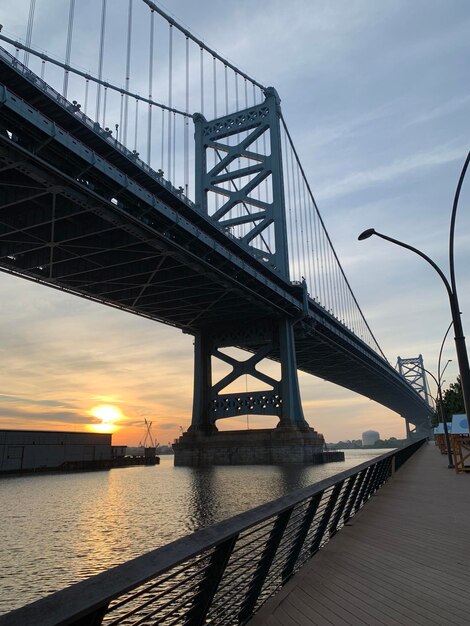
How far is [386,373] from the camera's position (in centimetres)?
8988

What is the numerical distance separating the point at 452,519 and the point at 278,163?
56.0 m

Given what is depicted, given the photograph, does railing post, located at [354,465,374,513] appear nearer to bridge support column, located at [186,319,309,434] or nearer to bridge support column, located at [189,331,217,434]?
bridge support column, located at [186,319,309,434]

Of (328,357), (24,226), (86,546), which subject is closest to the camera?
(86,546)

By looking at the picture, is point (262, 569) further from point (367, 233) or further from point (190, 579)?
point (367, 233)

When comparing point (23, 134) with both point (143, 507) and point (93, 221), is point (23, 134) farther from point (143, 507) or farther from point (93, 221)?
point (143, 507)

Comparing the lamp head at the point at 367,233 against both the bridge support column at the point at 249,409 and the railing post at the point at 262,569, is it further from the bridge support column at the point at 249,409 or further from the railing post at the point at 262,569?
the bridge support column at the point at 249,409

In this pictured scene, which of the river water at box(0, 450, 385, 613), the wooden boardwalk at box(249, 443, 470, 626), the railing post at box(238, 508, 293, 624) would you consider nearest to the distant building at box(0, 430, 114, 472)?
the river water at box(0, 450, 385, 613)

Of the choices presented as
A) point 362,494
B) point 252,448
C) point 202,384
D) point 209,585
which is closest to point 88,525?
point 362,494

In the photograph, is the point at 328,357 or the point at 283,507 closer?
the point at 283,507

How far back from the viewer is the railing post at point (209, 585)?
337 cm

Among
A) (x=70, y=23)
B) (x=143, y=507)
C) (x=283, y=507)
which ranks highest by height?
(x=70, y=23)

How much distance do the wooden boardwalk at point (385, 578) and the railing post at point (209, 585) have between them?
1149mm

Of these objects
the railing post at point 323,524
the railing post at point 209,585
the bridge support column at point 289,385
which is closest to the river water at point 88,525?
the railing post at point 323,524

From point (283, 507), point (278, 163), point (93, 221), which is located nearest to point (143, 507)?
point (283, 507)
